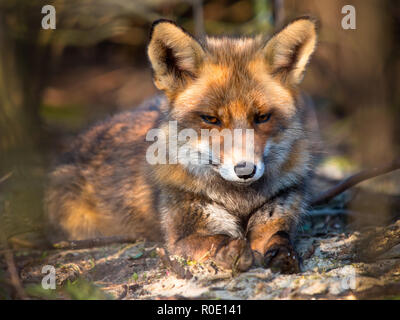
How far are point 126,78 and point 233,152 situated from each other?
920 cm

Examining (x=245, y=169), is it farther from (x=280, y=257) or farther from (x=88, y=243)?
(x=88, y=243)

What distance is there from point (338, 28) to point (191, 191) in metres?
4.40

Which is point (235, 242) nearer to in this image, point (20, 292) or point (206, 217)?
point (206, 217)

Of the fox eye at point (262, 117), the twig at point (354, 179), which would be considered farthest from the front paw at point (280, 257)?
the twig at point (354, 179)

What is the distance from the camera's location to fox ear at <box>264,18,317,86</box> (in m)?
3.66

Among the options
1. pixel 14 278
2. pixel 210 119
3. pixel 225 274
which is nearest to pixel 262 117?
pixel 210 119

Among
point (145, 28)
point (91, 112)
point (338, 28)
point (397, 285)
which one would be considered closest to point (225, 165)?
point (397, 285)

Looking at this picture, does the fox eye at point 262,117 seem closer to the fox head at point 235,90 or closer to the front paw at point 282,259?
the fox head at point 235,90

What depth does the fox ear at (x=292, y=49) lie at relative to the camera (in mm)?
3662

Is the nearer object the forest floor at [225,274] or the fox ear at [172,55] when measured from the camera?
the forest floor at [225,274]

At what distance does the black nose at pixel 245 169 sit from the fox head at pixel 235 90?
0.05 m

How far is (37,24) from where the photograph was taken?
18.0 feet

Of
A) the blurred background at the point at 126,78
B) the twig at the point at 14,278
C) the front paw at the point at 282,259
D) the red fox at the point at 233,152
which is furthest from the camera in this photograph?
the blurred background at the point at 126,78

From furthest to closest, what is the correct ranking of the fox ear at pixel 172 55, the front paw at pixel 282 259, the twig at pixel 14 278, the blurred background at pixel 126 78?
the blurred background at pixel 126 78
the fox ear at pixel 172 55
the front paw at pixel 282 259
the twig at pixel 14 278
